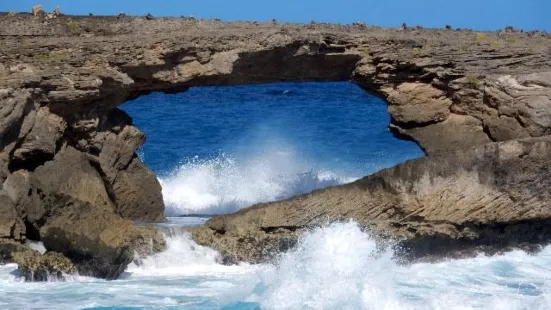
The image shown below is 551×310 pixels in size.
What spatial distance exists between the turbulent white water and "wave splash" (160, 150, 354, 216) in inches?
263

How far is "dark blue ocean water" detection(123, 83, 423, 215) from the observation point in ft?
77.3

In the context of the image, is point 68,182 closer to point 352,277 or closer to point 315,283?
point 315,283

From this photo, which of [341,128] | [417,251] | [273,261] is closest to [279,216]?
[273,261]

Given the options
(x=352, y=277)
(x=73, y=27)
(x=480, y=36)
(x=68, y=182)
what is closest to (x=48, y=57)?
(x=73, y=27)

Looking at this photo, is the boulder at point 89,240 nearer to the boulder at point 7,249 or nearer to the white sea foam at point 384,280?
the boulder at point 7,249

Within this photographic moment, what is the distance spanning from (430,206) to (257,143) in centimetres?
1662

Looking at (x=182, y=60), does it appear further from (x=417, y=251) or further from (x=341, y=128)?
(x=341, y=128)

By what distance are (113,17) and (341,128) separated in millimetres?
21143

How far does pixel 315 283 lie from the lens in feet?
38.8

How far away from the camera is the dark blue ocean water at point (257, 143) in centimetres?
2356

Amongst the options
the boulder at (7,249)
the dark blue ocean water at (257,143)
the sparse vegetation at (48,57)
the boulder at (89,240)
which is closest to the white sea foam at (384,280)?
the boulder at (89,240)

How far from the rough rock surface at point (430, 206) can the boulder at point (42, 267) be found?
236cm

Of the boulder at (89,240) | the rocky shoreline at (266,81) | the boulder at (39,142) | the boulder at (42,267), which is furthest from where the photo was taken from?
the boulder at (39,142)

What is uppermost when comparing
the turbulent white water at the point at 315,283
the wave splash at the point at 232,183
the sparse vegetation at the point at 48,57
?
the sparse vegetation at the point at 48,57
